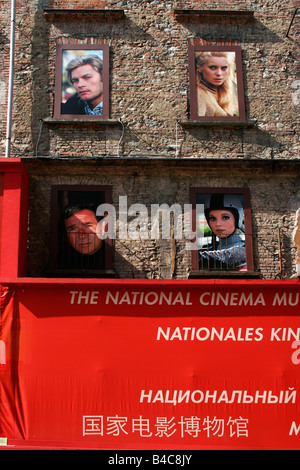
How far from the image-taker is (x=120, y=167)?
11.1 m

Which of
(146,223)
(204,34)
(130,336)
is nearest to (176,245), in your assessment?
(146,223)

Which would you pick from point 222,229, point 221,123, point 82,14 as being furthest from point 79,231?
point 82,14

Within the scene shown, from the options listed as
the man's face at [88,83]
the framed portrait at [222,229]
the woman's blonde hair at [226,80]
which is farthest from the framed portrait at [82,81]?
the framed portrait at [222,229]

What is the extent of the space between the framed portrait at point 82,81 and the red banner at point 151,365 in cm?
403

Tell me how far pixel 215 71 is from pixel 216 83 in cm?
28

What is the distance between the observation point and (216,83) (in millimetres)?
11656

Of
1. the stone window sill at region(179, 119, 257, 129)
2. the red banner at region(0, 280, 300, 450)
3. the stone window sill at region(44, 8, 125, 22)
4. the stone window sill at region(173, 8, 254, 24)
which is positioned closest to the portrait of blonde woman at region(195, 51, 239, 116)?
the stone window sill at region(179, 119, 257, 129)

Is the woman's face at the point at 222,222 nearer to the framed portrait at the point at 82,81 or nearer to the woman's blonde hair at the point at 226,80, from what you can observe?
the woman's blonde hair at the point at 226,80

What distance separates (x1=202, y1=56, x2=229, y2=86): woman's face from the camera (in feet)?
38.3

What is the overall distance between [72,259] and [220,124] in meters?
4.20

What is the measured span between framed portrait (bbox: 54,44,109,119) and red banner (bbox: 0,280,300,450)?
4.03 metres

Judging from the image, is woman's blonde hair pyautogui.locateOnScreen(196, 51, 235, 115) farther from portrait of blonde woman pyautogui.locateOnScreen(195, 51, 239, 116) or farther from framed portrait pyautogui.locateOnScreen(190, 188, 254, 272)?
→ framed portrait pyautogui.locateOnScreen(190, 188, 254, 272)

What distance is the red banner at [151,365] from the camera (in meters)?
8.95

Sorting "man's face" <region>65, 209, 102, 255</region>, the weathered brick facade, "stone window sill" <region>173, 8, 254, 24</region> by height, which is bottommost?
"man's face" <region>65, 209, 102, 255</region>
